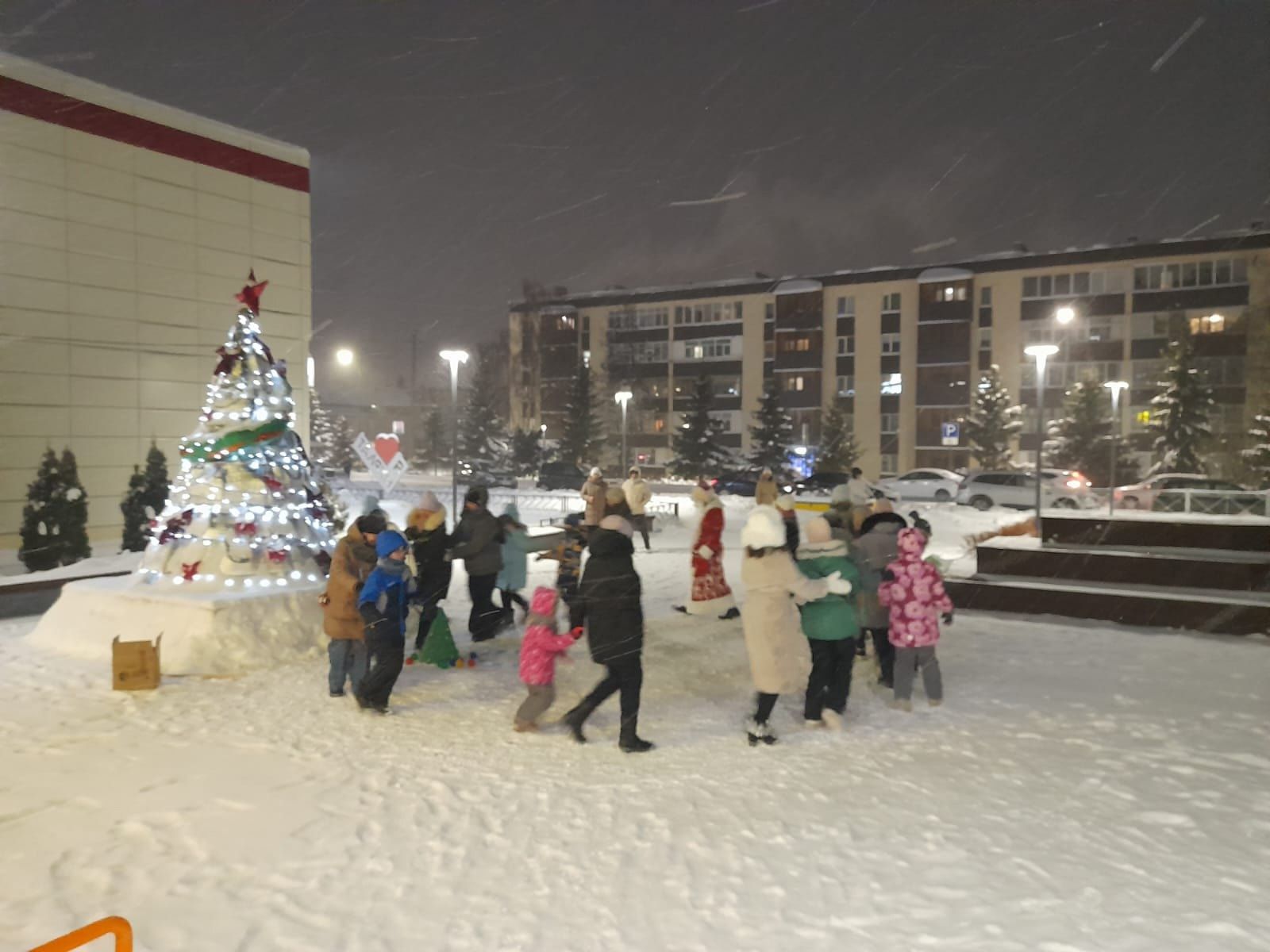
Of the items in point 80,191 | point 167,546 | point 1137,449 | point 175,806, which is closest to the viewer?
point 175,806

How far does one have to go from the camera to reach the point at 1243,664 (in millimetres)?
8555

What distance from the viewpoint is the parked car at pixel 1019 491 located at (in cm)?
2592

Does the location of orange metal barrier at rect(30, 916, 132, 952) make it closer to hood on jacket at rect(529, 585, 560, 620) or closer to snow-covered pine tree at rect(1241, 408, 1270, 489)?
hood on jacket at rect(529, 585, 560, 620)

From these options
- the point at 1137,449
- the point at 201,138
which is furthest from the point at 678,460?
the point at 201,138

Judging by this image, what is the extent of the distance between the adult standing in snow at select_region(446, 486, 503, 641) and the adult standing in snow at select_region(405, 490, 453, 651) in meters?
0.16

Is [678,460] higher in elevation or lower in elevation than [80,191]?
lower

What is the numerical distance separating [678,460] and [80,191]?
31687mm

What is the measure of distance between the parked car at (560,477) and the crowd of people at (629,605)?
3032 centimetres

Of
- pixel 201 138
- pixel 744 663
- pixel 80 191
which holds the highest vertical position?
pixel 201 138

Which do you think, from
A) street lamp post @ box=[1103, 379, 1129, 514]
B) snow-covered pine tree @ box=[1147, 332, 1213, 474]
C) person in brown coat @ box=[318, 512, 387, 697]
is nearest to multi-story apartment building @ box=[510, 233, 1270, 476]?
snow-covered pine tree @ box=[1147, 332, 1213, 474]

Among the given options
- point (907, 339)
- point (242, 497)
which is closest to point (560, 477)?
point (907, 339)

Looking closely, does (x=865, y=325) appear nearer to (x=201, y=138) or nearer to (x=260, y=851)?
(x=201, y=138)

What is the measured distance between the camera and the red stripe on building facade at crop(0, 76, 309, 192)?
17.4 m

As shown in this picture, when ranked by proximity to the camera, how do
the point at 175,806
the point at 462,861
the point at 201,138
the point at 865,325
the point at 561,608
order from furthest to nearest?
the point at 865,325 < the point at 201,138 < the point at 561,608 < the point at 175,806 < the point at 462,861
